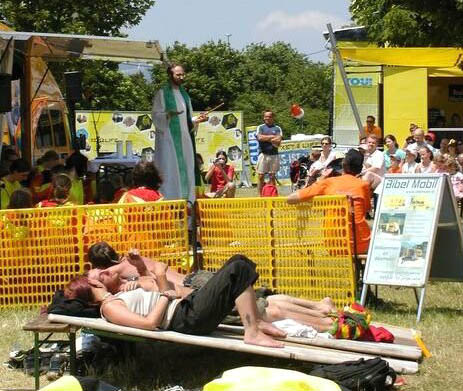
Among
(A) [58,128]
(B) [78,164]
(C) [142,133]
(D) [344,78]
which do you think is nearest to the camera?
(B) [78,164]

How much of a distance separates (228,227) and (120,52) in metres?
4.04

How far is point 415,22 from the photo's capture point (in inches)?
853

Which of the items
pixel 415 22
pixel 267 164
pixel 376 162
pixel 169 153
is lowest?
pixel 267 164

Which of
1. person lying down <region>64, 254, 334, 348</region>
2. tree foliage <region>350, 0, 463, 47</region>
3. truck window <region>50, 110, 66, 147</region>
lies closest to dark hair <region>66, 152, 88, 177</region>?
truck window <region>50, 110, 66, 147</region>

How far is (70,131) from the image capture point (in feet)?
60.6

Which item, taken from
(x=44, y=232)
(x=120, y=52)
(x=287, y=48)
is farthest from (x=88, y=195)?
(x=287, y=48)

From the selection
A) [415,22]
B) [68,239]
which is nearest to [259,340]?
[68,239]

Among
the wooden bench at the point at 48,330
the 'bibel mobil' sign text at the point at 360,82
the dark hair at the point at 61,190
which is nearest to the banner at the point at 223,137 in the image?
the 'bibel mobil' sign text at the point at 360,82

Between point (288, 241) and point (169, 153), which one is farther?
point (169, 153)

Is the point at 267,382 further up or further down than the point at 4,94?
further down

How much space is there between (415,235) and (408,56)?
12892mm

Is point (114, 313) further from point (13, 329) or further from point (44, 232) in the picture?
point (44, 232)

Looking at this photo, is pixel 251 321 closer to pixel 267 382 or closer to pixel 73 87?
pixel 267 382

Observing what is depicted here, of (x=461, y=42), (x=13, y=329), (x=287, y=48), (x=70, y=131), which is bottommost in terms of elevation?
(x=13, y=329)
